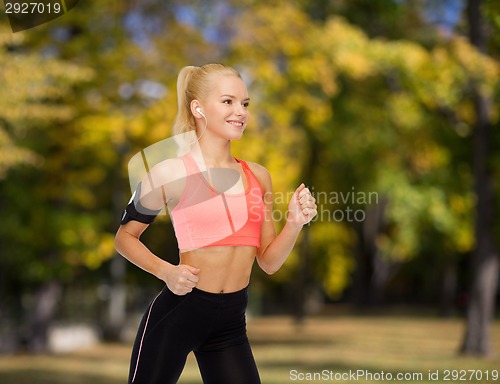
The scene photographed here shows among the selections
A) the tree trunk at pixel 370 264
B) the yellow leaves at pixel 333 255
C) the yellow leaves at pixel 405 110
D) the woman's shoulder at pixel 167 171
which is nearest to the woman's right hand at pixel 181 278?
the woman's shoulder at pixel 167 171

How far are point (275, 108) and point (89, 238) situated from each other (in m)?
5.18

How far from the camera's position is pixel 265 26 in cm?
1811

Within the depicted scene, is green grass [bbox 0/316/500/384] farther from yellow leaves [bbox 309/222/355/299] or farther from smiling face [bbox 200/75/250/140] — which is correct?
smiling face [bbox 200/75/250/140]

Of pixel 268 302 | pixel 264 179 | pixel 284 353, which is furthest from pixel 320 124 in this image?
pixel 268 302

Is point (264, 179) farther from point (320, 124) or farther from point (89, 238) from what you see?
point (320, 124)

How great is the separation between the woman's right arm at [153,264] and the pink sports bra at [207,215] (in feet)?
0.53

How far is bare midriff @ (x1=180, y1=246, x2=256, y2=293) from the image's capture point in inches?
141

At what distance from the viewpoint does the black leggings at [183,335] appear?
11.7 ft

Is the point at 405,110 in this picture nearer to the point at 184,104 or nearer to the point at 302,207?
the point at 184,104

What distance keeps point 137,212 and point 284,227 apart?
68 centimetres

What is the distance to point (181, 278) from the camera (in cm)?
338

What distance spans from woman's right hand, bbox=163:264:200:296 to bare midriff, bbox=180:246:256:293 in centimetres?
16

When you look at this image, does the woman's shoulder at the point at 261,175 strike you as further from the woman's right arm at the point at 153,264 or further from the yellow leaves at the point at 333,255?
the yellow leaves at the point at 333,255

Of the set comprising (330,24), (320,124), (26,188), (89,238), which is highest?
(330,24)
